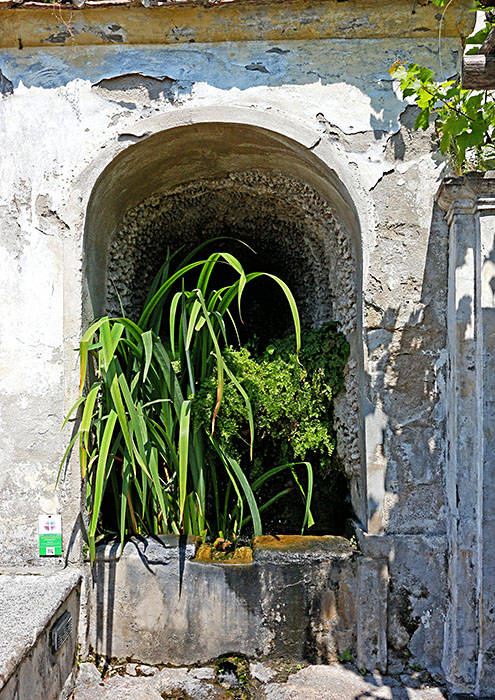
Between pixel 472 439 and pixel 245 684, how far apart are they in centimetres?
135

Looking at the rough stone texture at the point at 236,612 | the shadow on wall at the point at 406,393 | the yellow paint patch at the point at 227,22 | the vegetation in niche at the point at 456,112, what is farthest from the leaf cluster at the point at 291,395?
the yellow paint patch at the point at 227,22

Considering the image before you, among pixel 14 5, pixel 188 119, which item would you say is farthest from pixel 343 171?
pixel 14 5

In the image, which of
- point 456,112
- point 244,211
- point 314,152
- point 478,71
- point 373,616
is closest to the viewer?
point 478,71

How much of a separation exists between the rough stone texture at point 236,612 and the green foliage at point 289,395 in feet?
1.36

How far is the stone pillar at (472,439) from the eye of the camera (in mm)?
2146

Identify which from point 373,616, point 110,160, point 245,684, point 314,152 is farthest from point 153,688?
point 314,152

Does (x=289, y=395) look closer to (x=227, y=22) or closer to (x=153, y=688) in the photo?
(x=153, y=688)

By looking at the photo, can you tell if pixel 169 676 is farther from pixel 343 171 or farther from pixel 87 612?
pixel 343 171

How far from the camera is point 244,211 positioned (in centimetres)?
316

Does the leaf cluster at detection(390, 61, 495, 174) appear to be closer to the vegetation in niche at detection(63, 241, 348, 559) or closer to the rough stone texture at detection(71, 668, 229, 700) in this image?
the vegetation in niche at detection(63, 241, 348, 559)

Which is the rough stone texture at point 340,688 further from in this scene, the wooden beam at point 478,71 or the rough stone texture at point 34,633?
the wooden beam at point 478,71

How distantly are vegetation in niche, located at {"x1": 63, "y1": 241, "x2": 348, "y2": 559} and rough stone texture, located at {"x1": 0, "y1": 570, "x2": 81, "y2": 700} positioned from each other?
0.79ft

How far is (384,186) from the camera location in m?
2.42

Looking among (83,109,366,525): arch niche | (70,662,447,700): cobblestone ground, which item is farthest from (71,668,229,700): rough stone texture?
(83,109,366,525): arch niche
